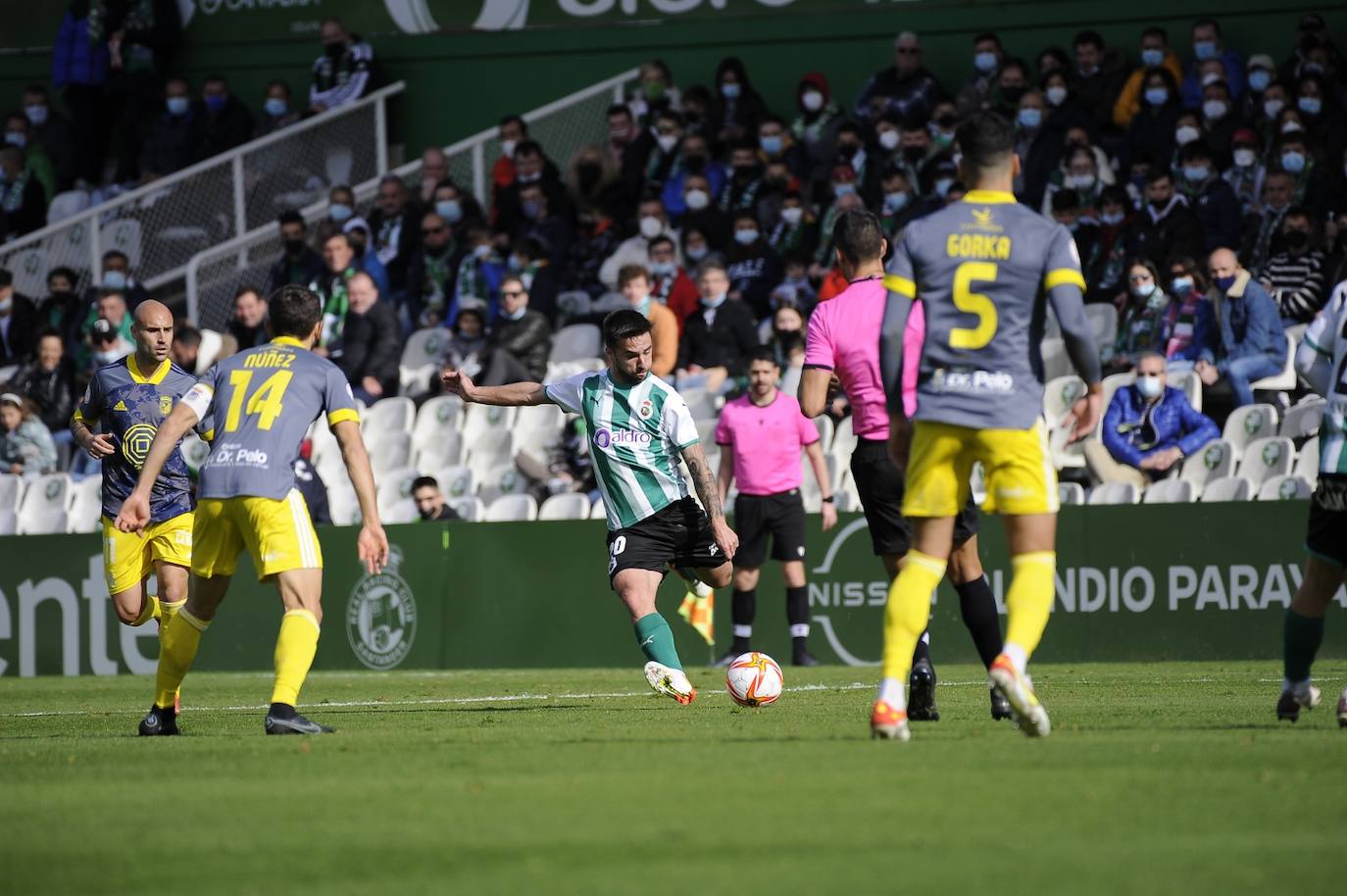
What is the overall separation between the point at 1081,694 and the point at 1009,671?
4081mm

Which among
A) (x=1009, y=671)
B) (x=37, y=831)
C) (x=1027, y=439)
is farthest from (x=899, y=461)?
(x=37, y=831)

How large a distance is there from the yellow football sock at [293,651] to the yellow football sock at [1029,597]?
10.3ft

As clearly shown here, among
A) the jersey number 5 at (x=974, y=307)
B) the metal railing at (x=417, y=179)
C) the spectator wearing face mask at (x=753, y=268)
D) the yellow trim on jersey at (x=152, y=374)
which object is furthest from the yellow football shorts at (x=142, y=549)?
the metal railing at (x=417, y=179)

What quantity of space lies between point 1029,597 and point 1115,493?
9.15 metres

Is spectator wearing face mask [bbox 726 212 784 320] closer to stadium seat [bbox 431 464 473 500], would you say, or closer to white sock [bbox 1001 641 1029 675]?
stadium seat [bbox 431 464 473 500]

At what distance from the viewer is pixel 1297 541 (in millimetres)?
15047

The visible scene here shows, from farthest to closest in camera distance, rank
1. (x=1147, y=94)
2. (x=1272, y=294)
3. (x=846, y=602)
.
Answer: (x=1147, y=94) → (x=1272, y=294) → (x=846, y=602)

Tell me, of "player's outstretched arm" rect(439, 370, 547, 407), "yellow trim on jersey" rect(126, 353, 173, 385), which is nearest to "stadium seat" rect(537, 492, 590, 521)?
"yellow trim on jersey" rect(126, 353, 173, 385)

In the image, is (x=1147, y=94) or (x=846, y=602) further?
(x=1147, y=94)

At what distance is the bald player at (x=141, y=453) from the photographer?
11.3 metres

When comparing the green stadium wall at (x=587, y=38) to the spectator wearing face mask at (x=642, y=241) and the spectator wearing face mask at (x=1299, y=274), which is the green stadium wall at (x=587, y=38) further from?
the spectator wearing face mask at (x=1299, y=274)

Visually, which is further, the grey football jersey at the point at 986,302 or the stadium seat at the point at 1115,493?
the stadium seat at the point at 1115,493

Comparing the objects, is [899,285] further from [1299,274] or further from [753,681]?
[1299,274]

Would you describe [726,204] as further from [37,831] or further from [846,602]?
[37,831]
